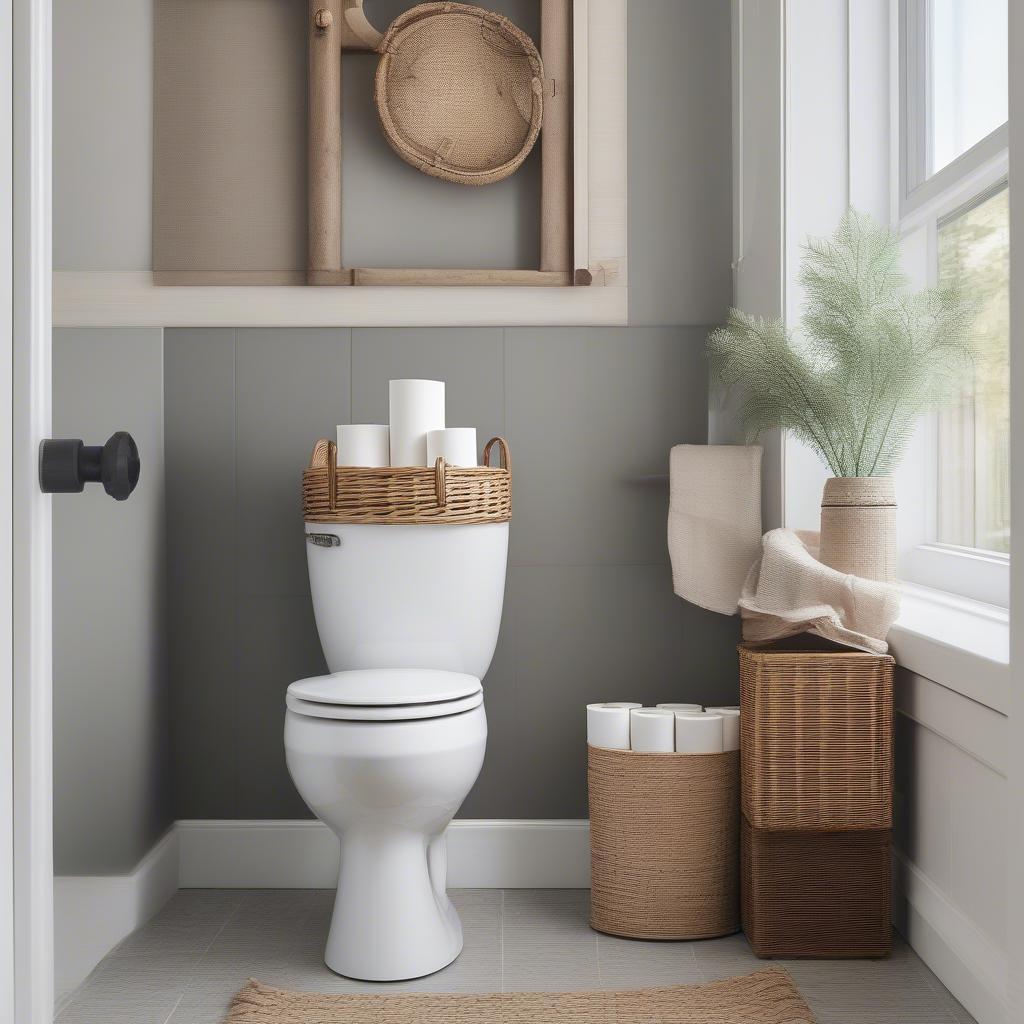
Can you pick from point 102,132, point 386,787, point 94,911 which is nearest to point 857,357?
point 386,787

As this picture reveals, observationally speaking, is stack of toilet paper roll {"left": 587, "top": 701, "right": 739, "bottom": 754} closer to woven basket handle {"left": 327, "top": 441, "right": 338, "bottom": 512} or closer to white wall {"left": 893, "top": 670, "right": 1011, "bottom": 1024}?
white wall {"left": 893, "top": 670, "right": 1011, "bottom": 1024}

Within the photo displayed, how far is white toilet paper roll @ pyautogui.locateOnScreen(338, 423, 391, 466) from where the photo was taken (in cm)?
206

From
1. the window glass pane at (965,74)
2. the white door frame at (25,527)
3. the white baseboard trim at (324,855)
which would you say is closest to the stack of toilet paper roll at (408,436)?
the white baseboard trim at (324,855)

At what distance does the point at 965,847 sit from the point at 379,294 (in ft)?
5.23

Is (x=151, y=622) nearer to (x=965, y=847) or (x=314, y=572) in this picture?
(x=314, y=572)

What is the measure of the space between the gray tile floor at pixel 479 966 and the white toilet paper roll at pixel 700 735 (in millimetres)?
367

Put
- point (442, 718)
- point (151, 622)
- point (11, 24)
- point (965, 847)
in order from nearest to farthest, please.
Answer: point (11, 24)
point (965, 847)
point (442, 718)
point (151, 622)

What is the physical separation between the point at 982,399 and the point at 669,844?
40.0 inches

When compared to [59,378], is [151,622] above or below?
below

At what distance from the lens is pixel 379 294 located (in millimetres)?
2338

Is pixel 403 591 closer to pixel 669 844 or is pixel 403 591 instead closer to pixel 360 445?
pixel 360 445

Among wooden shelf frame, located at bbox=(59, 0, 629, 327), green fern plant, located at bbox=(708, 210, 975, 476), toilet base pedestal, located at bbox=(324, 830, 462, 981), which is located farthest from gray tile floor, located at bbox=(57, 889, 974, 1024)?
wooden shelf frame, located at bbox=(59, 0, 629, 327)

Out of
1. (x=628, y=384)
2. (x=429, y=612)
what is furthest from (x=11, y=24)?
(x=628, y=384)

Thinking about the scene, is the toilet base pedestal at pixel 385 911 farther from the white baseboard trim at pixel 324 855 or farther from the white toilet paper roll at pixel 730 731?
the white toilet paper roll at pixel 730 731
